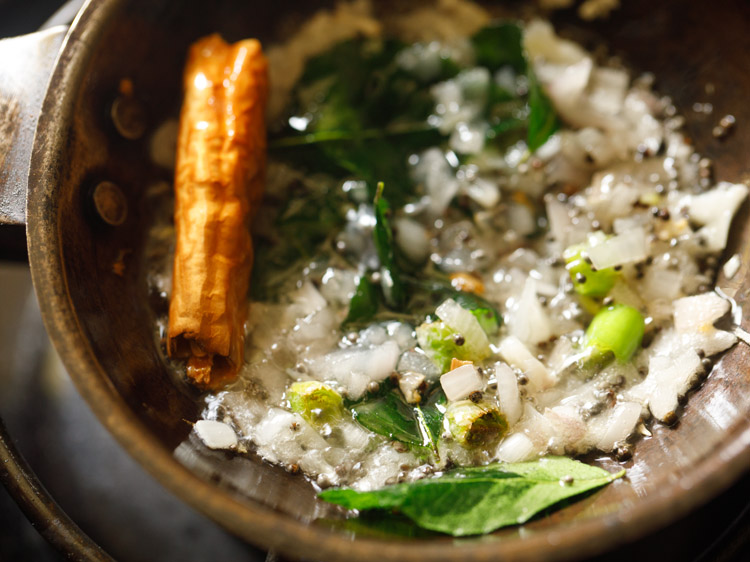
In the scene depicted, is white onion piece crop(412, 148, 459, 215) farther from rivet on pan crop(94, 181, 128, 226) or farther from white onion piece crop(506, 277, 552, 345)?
rivet on pan crop(94, 181, 128, 226)

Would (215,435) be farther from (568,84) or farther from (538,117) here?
(568,84)

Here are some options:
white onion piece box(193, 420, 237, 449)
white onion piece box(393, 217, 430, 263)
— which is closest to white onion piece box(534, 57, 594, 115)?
white onion piece box(393, 217, 430, 263)

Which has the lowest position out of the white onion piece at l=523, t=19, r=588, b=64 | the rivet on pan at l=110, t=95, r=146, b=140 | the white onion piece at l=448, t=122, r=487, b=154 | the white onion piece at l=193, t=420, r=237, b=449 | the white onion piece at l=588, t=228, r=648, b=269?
the white onion piece at l=193, t=420, r=237, b=449

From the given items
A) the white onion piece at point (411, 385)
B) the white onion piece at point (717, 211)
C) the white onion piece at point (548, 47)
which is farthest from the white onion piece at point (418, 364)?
the white onion piece at point (548, 47)

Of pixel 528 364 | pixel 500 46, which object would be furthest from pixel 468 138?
pixel 528 364

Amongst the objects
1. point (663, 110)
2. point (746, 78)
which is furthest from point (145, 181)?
point (746, 78)

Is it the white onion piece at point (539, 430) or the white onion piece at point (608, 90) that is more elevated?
the white onion piece at point (608, 90)

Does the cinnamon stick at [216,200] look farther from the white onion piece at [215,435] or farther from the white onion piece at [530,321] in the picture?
the white onion piece at [530,321]
